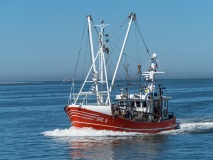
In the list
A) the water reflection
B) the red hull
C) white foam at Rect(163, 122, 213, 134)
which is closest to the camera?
the water reflection

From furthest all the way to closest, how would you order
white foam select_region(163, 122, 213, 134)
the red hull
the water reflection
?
1. white foam select_region(163, 122, 213, 134)
2. the red hull
3. the water reflection

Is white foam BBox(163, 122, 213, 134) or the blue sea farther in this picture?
white foam BBox(163, 122, 213, 134)

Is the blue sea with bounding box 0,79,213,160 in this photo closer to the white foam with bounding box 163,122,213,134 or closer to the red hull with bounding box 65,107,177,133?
the white foam with bounding box 163,122,213,134

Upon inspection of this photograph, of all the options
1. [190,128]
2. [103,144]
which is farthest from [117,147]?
[190,128]

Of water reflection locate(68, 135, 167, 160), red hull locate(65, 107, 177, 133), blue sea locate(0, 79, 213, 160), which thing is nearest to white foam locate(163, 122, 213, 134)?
blue sea locate(0, 79, 213, 160)

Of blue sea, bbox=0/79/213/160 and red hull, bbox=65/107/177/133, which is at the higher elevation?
red hull, bbox=65/107/177/133

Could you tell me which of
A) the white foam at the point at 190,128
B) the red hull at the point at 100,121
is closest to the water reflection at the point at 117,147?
the red hull at the point at 100,121

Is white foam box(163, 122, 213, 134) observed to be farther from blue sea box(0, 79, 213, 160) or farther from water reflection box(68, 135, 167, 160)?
water reflection box(68, 135, 167, 160)

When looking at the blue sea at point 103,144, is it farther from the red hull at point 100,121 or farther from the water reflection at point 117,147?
the red hull at point 100,121

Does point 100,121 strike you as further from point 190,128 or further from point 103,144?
point 190,128

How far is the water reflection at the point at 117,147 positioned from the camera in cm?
3450

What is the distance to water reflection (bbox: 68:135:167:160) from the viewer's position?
113ft

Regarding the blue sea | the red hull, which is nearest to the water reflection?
the blue sea

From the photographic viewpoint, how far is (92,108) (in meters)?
41.2
